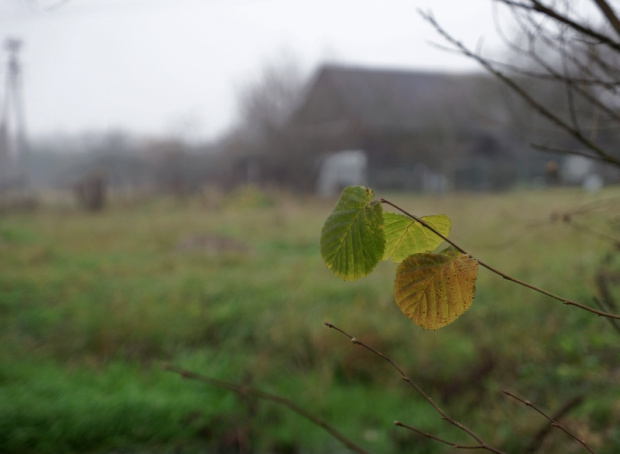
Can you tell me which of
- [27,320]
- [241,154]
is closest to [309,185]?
[241,154]

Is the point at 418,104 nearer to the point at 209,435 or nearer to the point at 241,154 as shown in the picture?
the point at 241,154

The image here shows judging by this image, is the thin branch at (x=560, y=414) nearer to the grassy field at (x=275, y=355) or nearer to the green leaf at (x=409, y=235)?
the grassy field at (x=275, y=355)

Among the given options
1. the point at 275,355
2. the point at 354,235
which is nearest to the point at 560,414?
the point at 354,235

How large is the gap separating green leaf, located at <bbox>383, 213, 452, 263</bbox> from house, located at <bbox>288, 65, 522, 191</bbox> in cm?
2017

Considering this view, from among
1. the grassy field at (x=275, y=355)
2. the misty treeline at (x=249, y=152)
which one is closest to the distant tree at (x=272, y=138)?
the misty treeline at (x=249, y=152)

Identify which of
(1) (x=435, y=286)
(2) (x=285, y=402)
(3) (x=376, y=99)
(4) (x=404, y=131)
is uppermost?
(3) (x=376, y=99)

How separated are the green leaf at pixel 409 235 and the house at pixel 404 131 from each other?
20174mm

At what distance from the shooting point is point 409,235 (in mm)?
775

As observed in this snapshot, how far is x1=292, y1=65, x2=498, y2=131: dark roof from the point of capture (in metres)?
21.8

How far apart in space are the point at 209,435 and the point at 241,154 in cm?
1927

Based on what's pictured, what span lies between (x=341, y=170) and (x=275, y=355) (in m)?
19.2

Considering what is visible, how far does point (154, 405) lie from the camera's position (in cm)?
330

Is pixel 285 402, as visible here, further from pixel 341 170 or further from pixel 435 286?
pixel 341 170

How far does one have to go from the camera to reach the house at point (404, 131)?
831 inches
